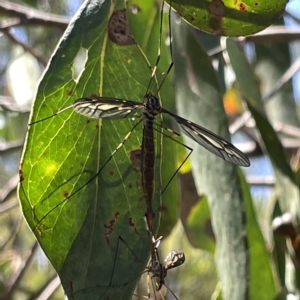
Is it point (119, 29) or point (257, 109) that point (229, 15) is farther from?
point (257, 109)

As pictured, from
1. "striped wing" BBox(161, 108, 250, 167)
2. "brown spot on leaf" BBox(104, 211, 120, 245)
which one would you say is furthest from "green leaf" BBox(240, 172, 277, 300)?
"brown spot on leaf" BBox(104, 211, 120, 245)

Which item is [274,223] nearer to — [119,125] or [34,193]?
[119,125]

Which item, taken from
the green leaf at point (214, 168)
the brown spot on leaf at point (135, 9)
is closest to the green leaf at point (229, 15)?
the green leaf at point (214, 168)

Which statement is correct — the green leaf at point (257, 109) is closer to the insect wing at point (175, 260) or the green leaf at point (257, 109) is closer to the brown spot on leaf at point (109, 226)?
the insect wing at point (175, 260)

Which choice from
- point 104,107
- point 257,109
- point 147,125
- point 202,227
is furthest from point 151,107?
point 202,227

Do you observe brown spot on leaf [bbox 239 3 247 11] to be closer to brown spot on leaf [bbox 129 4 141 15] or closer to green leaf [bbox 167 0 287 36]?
green leaf [bbox 167 0 287 36]

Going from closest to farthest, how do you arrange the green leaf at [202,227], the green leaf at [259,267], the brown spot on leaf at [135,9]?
the green leaf at [259,267]
the brown spot on leaf at [135,9]
the green leaf at [202,227]

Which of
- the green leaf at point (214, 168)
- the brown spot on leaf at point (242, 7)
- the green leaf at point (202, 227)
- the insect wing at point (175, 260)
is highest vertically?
the brown spot on leaf at point (242, 7)
